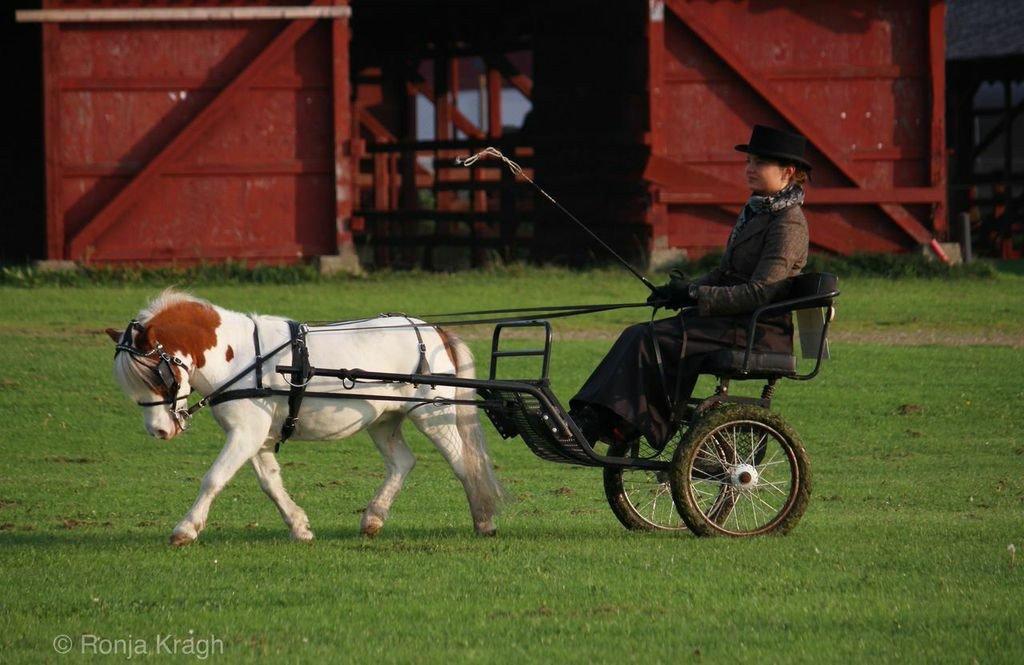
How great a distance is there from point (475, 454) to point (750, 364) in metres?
1.54

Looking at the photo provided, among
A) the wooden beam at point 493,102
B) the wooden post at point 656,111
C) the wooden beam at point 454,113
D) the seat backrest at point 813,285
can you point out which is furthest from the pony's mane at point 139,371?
the wooden beam at point 454,113

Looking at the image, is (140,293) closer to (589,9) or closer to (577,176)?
(577,176)

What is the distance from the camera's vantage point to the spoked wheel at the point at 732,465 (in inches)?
331

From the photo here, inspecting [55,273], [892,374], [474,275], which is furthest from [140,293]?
[892,374]

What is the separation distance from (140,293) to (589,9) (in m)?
9.29

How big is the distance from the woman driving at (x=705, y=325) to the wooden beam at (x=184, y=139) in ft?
46.4

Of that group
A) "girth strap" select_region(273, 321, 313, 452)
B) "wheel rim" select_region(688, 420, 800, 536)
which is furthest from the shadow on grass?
"girth strap" select_region(273, 321, 313, 452)

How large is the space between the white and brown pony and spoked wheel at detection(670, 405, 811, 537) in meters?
1.07

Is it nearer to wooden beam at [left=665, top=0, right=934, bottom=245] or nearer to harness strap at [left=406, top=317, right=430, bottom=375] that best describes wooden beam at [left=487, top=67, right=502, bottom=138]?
wooden beam at [left=665, top=0, right=934, bottom=245]

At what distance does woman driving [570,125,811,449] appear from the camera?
8.41 metres

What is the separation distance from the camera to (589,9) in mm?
26281

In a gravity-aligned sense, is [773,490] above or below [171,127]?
below

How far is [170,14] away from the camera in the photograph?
21.7 m

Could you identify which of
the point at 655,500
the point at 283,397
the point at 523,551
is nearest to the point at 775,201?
the point at 655,500
